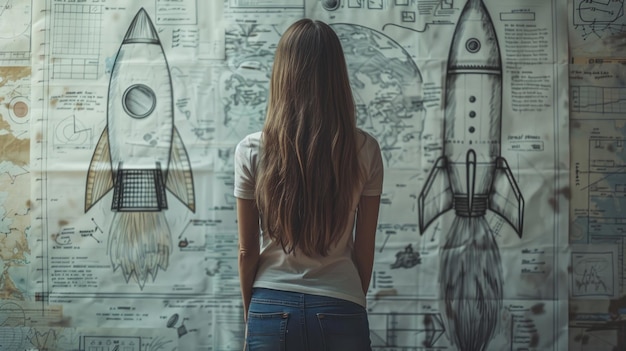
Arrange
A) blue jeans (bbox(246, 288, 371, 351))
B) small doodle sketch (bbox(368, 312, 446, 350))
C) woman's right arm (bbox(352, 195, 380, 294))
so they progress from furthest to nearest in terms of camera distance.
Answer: small doodle sketch (bbox(368, 312, 446, 350)) < woman's right arm (bbox(352, 195, 380, 294)) < blue jeans (bbox(246, 288, 371, 351))

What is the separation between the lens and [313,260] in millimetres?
1210

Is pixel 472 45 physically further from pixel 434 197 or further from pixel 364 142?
pixel 364 142

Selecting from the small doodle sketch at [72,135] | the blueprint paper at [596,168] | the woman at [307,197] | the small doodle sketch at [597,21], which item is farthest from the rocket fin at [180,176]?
the small doodle sketch at [597,21]

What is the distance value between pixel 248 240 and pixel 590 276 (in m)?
1.34

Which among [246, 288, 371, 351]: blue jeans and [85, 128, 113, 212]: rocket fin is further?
[85, 128, 113, 212]: rocket fin

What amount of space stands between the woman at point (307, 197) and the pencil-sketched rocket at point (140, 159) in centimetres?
90

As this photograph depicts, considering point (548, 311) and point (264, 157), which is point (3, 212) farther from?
point (548, 311)

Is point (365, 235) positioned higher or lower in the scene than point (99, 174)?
lower

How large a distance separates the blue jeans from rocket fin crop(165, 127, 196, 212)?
0.94 m

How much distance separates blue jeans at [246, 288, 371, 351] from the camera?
1.16m

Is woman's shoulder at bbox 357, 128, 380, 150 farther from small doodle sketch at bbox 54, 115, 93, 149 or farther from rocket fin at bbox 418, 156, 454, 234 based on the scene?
small doodle sketch at bbox 54, 115, 93, 149

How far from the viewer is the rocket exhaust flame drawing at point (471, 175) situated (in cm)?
204

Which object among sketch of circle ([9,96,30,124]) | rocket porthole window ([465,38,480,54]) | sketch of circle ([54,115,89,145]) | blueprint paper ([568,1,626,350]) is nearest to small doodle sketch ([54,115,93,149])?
sketch of circle ([54,115,89,145])

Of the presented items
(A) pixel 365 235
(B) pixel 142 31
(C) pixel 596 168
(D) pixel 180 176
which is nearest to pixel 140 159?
(D) pixel 180 176
